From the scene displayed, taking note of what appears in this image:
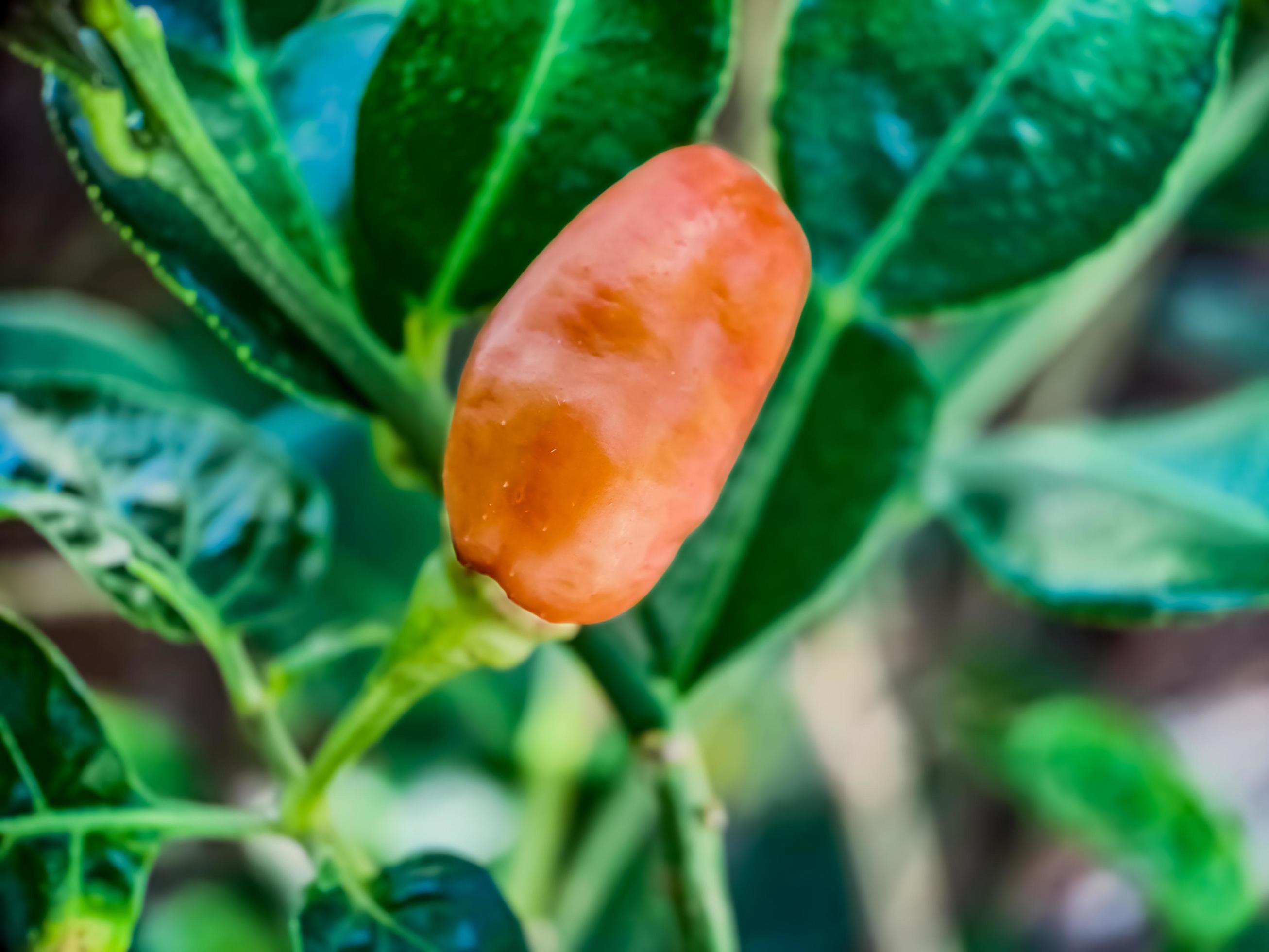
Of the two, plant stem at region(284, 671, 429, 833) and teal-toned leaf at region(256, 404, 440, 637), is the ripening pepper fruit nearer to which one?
plant stem at region(284, 671, 429, 833)

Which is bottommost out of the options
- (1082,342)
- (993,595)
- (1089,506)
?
(993,595)

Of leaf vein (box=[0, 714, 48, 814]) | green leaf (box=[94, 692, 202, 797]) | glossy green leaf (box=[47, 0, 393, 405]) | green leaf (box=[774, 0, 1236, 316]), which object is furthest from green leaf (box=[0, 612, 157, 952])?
green leaf (box=[94, 692, 202, 797])

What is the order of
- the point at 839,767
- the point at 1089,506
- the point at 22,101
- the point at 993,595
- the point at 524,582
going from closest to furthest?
the point at 524,582 → the point at 1089,506 → the point at 22,101 → the point at 839,767 → the point at 993,595

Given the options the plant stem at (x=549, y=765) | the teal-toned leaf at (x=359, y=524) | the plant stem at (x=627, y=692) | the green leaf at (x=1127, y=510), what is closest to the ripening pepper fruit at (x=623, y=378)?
the plant stem at (x=627, y=692)

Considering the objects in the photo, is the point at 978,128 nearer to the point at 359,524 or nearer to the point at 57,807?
the point at 57,807

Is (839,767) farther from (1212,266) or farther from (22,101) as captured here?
(22,101)

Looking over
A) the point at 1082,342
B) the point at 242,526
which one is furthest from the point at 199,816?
the point at 1082,342

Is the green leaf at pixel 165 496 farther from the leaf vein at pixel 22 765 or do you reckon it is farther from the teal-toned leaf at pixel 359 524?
the teal-toned leaf at pixel 359 524
